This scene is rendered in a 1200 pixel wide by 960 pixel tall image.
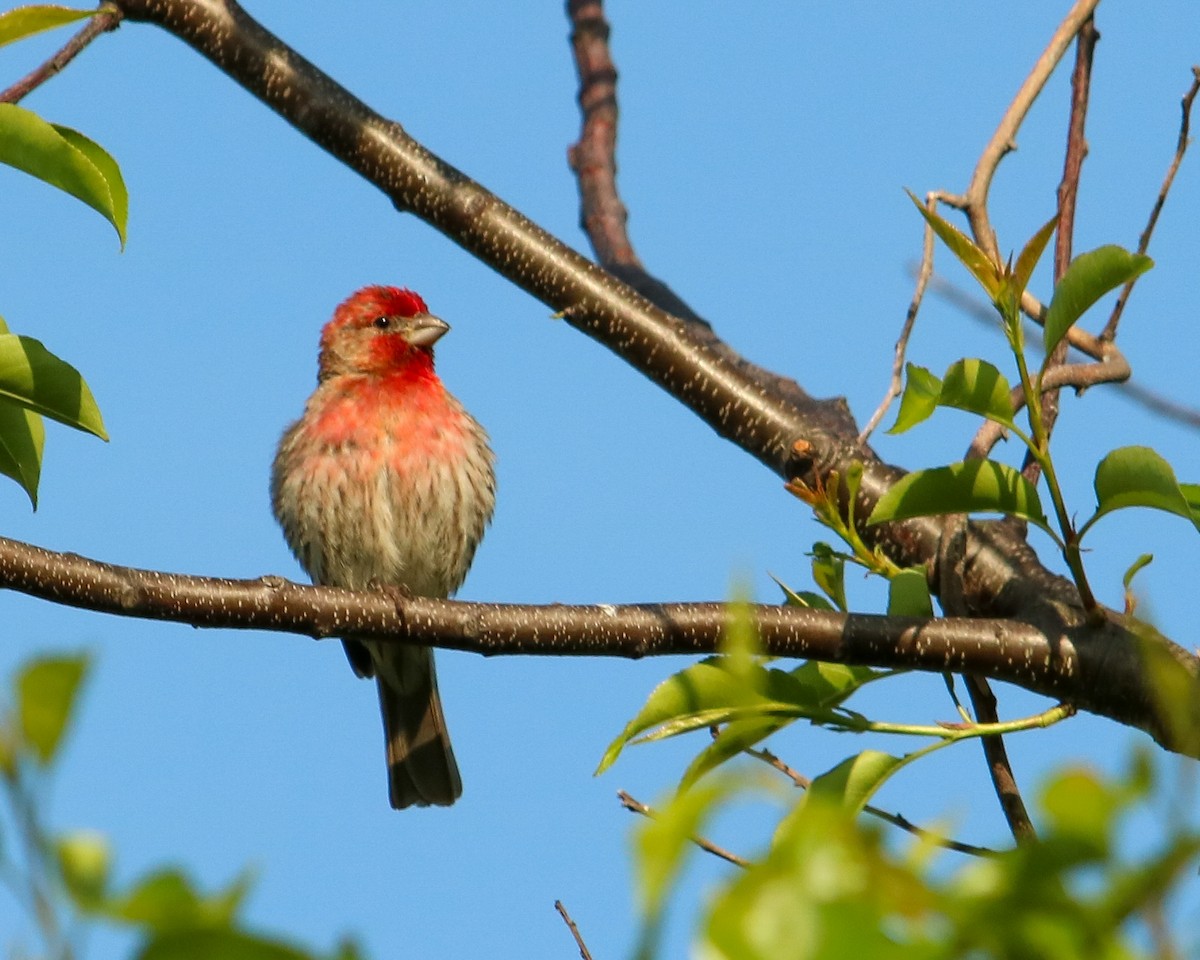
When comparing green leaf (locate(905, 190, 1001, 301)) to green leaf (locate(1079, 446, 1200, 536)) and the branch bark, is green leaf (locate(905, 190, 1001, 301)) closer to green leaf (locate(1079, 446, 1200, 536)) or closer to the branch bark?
green leaf (locate(1079, 446, 1200, 536))

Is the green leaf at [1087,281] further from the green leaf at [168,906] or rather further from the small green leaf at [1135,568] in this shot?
the green leaf at [168,906]

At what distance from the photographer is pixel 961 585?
4.32 meters

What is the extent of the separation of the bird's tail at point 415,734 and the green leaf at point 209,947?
26.6 ft

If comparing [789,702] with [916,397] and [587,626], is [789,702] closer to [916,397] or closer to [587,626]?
[916,397]

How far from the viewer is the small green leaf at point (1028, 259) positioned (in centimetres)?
294

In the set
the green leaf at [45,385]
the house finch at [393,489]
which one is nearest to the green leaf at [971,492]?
the green leaf at [45,385]

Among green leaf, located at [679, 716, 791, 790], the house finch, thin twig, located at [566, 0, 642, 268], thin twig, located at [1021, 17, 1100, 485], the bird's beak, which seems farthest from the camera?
the bird's beak

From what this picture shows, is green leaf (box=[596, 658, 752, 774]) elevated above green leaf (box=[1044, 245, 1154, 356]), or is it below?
below

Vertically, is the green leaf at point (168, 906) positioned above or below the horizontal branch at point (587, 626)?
below

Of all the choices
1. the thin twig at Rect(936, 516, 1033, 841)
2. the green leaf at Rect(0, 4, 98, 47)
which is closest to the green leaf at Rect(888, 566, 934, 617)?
the thin twig at Rect(936, 516, 1033, 841)

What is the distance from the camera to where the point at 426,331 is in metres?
9.22

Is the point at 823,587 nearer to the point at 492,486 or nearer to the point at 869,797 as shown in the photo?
the point at 869,797

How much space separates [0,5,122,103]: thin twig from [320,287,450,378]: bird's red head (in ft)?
13.0

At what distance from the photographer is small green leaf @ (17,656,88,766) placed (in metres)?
1.10
